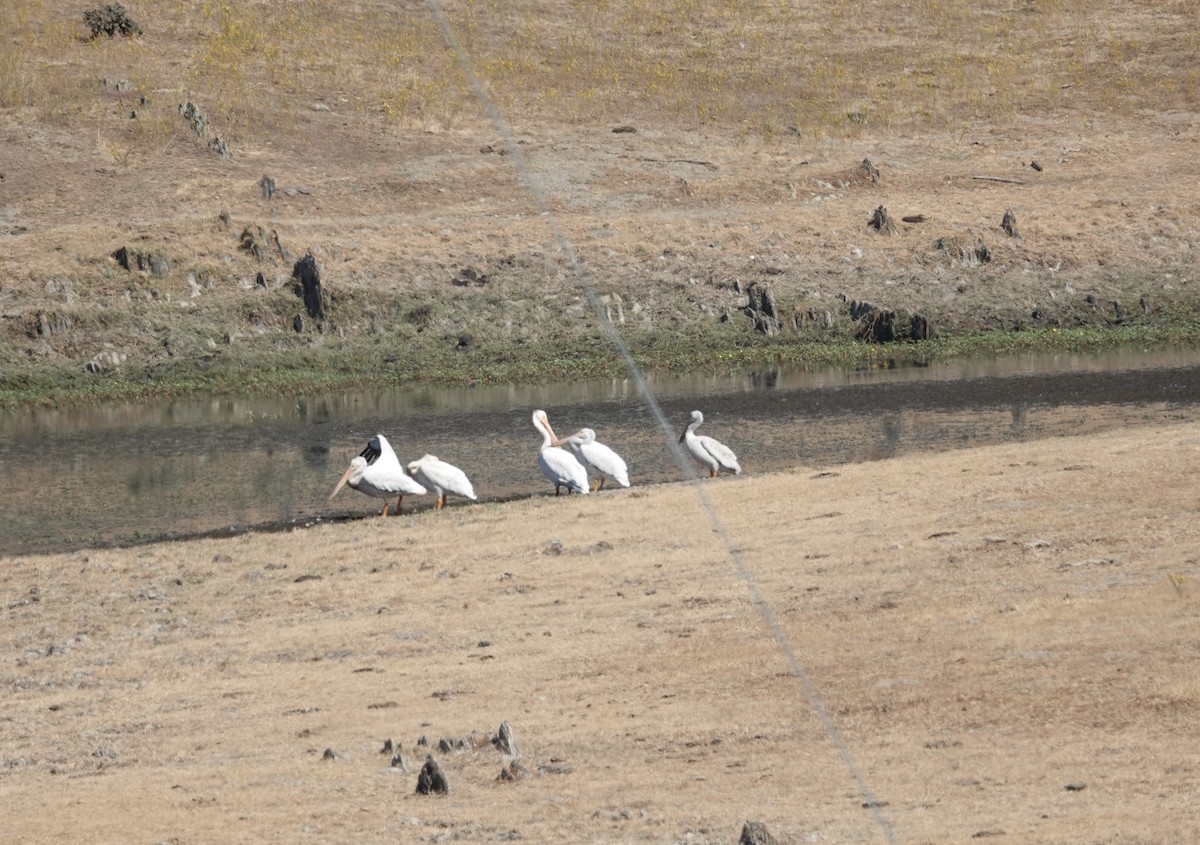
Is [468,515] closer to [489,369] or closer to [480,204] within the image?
[489,369]

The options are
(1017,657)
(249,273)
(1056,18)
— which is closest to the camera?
(1017,657)

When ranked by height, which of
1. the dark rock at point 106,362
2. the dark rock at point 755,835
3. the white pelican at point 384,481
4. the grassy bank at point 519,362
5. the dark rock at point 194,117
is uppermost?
the dark rock at point 194,117

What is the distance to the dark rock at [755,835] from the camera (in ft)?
27.7

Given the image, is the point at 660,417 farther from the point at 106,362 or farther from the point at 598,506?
the point at 106,362

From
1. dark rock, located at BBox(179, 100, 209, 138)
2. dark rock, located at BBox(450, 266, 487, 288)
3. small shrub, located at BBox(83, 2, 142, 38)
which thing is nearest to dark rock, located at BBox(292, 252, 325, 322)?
dark rock, located at BBox(450, 266, 487, 288)

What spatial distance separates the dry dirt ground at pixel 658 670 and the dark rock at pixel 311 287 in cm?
1459

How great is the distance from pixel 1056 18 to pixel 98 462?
3931 cm

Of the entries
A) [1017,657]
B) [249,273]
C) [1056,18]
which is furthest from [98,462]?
[1056,18]

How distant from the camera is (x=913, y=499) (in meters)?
17.7

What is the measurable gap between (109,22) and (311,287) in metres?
17.3

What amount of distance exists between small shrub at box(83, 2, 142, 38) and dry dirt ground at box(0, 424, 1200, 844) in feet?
102

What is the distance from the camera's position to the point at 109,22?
155 feet

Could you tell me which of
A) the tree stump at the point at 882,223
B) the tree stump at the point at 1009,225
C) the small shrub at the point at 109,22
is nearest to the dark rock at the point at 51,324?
the tree stump at the point at 882,223

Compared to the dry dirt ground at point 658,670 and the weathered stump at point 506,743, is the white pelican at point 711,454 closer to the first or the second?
the dry dirt ground at point 658,670
